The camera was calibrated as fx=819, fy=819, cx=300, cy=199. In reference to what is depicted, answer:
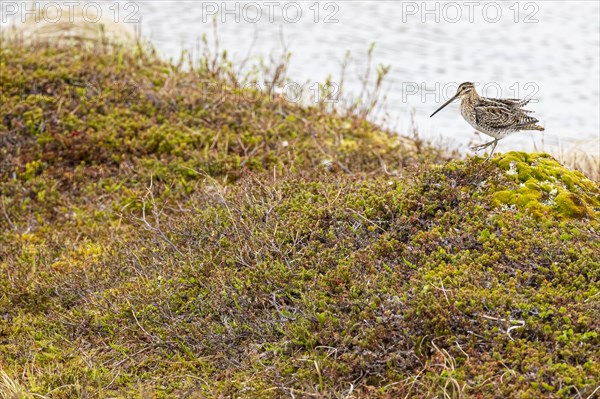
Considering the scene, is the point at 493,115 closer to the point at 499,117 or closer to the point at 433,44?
the point at 499,117

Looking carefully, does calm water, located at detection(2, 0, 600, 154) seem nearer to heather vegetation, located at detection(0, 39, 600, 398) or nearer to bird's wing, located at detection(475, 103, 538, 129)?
bird's wing, located at detection(475, 103, 538, 129)

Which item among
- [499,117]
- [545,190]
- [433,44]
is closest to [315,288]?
[545,190]

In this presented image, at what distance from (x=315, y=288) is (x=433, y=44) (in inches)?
636

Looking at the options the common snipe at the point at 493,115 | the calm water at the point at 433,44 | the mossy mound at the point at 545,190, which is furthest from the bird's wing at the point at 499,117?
the calm water at the point at 433,44

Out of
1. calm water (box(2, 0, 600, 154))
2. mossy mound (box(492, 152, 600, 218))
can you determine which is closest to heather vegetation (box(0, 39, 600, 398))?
mossy mound (box(492, 152, 600, 218))

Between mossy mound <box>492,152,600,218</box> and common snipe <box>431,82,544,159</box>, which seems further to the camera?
common snipe <box>431,82,544,159</box>

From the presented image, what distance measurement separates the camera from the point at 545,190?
651 centimetres

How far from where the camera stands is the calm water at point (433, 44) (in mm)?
16875

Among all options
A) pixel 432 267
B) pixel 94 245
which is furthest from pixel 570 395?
pixel 94 245

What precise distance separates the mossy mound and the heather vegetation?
0.02 m

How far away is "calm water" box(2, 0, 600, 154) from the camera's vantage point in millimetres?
16875

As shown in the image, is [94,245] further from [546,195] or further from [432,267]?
[546,195]

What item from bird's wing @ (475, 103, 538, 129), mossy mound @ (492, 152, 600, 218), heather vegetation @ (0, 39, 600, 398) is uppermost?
bird's wing @ (475, 103, 538, 129)

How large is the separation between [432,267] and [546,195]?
1270mm
